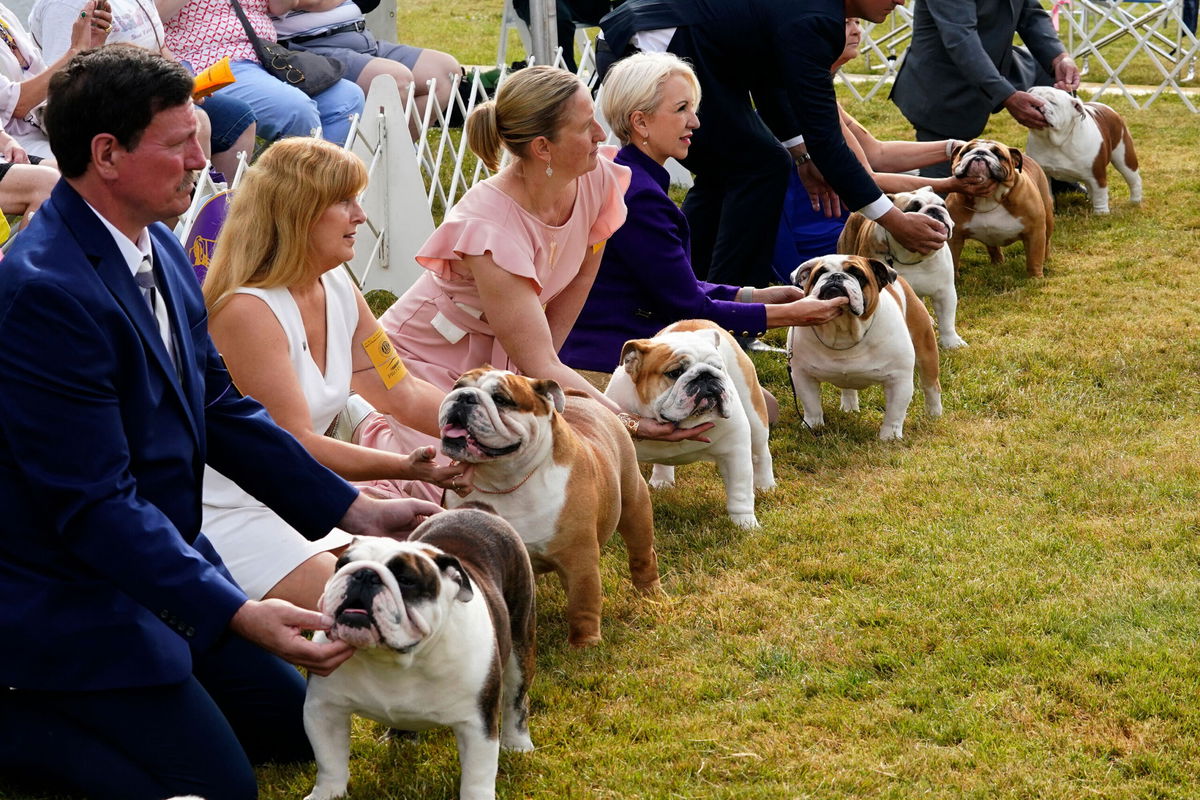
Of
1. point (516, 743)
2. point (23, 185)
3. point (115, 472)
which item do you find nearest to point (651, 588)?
point (516, 743)

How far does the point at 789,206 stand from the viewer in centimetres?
807

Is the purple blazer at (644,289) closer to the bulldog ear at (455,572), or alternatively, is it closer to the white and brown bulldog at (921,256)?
the white and brown bulldog at (921,256)

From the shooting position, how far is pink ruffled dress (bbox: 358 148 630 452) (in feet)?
15.5

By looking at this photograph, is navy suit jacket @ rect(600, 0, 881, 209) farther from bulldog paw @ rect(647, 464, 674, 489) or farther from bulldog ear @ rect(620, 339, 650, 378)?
bulldog ear @ rect(620, 339, 650, 378)

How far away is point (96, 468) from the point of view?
279 centimetres

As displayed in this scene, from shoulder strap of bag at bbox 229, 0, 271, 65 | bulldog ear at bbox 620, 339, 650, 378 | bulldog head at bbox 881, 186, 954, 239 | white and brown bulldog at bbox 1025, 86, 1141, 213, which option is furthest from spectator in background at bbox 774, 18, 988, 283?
bulldog ear at bbox 620, 339, 650, 378

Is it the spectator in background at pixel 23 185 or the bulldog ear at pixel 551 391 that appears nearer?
the bulldog ear at pixel 551 391

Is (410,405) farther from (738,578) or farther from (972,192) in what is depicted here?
(972,192)

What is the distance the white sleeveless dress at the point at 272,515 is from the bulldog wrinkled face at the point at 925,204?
13.7 ft

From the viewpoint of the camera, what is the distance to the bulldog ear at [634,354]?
488 centimetres

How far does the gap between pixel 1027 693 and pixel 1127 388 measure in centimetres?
323

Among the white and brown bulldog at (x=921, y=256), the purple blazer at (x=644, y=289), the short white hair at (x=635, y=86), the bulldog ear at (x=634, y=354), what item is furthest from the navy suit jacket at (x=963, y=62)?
the bulldog ear at (x=634, y=354)

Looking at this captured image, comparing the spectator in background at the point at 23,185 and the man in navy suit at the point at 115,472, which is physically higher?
the man in navy suit at the point at 115,472

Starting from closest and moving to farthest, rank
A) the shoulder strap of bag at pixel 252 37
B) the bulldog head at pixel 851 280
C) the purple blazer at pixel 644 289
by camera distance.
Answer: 1. the purple blazer at pixel 644 289
2. the bulldog head at pixel 851 280
3. the shoulder strap of bag at pixel 252 37
